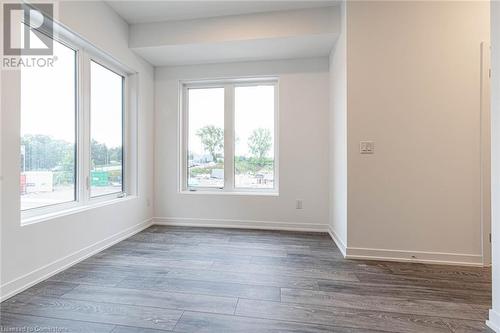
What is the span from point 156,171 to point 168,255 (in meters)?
1.67

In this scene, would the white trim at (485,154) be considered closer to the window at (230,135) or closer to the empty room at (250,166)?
the empty room at (250,166)

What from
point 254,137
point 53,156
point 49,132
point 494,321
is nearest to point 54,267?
point 53,156

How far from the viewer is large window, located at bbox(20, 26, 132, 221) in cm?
211

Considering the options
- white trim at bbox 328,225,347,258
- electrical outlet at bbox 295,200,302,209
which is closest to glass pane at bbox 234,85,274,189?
electrical outlet at bbox 295,200,302,209

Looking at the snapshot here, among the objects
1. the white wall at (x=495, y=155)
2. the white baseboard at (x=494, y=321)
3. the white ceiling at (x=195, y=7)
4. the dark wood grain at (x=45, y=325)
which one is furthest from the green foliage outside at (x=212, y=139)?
the white baseboard at (x=494, y=321)

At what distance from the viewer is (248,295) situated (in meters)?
1.80

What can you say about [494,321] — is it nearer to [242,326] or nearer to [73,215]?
[242,326]

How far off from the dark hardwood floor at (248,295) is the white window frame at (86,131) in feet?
1.93

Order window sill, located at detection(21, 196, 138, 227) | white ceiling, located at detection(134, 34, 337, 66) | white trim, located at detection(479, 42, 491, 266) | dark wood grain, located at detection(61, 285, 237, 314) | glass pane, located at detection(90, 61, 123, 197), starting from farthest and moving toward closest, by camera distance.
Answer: white ceiling, located at detection(134, 34, 337, 66) < glass pane, located at detection(90, 61, 123, 197) < white trim, located at detection(479, 42, 491, 266) < window sill, located at detection(21, 196, 138, 227) < dark wood grain, located at detection(61, 285, 237, 314)

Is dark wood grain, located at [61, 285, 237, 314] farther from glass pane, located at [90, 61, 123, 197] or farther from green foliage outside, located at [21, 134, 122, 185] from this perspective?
glass pane, located at [90, 61, 123, 197]

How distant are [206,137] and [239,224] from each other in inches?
57.7

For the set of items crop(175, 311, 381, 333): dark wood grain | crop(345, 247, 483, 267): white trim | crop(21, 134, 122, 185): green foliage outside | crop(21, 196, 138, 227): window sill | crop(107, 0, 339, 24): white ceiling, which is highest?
crop(107, 0, 339, 24): white ceiling

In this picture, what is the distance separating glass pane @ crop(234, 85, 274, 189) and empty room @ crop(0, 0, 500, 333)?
2cm

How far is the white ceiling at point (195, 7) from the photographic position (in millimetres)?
2795
